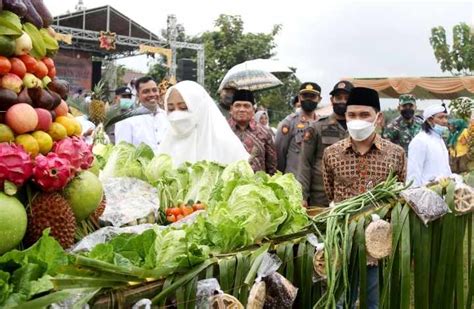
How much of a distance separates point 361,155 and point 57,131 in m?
2.26

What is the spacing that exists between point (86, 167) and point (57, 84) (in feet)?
0.98

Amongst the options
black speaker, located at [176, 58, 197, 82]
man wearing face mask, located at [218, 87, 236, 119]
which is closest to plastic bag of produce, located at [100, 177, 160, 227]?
man wearing face mask, located at [218, 87, 236, 119]

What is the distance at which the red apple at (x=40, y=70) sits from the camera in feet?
6.28

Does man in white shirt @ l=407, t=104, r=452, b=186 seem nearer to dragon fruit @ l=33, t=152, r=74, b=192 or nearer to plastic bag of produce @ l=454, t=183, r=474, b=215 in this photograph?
plastic bag of produce @ l=454, t=183, r=474, b=215

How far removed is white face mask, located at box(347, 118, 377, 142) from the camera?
3.68 metres

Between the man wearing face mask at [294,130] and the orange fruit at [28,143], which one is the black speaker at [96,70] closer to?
the man wearing face mask at [294,130]

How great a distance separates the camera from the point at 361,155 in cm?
373

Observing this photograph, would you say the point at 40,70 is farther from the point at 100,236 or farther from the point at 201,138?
the point at 201,138

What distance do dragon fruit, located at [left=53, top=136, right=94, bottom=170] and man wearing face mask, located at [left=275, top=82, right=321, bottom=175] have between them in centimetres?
361

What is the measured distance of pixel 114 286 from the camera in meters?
1.48

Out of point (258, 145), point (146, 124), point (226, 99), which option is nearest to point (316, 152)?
point (258, 145)

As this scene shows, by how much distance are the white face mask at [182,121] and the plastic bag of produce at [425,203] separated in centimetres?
166

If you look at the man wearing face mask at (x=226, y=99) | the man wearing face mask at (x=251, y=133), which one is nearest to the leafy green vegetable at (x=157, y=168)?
the man wearing face mask at (x=251, y=133)

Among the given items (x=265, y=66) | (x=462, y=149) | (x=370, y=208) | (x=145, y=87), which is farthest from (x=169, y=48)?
(x=370, y=208)
